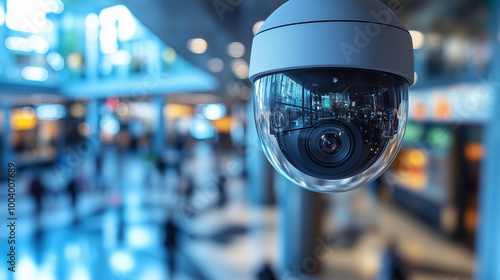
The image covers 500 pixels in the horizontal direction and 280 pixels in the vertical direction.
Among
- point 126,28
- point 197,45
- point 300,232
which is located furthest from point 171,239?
point 126,28

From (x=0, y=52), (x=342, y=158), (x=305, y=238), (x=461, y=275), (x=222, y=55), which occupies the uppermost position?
(x=0, y=52)

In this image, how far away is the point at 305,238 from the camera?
19.6ft

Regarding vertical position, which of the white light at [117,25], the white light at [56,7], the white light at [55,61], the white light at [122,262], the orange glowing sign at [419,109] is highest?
the white light at [56,7]

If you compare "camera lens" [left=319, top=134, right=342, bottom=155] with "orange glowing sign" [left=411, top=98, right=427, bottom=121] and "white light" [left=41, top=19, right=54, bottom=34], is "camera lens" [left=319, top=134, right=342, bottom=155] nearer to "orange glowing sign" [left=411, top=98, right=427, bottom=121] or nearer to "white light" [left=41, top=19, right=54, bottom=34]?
"orange glowing sign" [left=411, top=98, right=427, bottom=121]

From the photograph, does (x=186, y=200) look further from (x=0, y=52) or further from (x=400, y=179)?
(x=0, y=52)

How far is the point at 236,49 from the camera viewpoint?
16.1 ft

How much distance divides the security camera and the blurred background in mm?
969

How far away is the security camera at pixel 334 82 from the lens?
78 centimetres

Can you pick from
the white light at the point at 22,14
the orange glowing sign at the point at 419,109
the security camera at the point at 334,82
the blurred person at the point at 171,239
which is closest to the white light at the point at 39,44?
the white light at the point at 22,14

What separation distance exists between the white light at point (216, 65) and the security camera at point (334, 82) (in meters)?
5.26

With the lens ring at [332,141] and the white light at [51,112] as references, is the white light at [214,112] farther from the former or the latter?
the lens ring at [332,141]

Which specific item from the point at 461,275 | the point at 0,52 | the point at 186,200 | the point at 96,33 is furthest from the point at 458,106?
the point at 96,33

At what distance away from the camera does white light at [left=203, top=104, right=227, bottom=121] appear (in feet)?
110

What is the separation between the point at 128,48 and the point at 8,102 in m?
5.52
